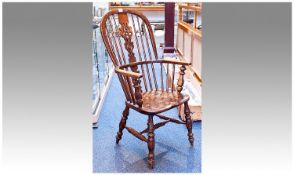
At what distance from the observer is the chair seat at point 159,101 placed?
7.36 feet

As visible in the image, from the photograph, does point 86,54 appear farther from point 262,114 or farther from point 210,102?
point 262,114

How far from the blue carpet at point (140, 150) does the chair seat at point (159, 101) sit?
1.31 feet

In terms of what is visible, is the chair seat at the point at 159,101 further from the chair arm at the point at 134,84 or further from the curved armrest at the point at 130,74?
the curved armrest at the point at 130,74

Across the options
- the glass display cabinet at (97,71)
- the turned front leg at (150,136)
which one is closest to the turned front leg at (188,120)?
the turned front leg at (150,136)

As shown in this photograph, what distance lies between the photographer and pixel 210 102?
5.31 ft

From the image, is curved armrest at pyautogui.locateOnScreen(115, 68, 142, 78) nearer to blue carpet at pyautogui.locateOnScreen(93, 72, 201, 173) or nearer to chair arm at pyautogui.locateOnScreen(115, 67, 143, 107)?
chair arm at pyautogui.locateOnScreen(115, 67, 143, 107)

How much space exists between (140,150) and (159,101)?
43 cm

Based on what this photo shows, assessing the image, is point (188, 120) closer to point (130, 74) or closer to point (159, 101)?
point (159, 101)

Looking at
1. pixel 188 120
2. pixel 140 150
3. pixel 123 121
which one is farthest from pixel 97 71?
pixel 188 120

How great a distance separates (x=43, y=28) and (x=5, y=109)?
378mm

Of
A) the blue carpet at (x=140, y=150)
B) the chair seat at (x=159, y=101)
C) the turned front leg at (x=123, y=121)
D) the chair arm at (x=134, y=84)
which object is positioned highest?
the chair arm at (x=134, y=84)

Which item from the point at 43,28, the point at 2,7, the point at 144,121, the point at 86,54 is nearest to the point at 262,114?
the point at 86,54

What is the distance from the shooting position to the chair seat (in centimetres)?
224

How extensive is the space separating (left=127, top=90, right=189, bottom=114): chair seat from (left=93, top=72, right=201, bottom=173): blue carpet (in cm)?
40
